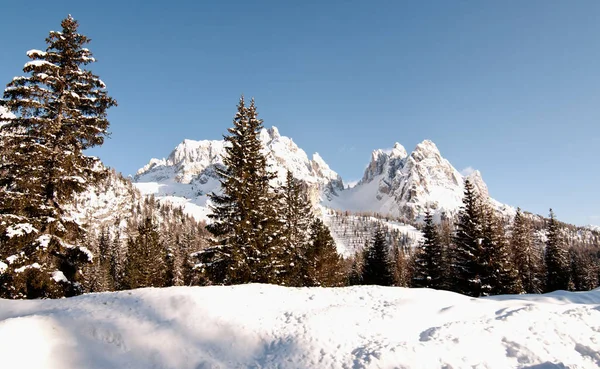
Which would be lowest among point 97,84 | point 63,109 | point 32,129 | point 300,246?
point 300,246

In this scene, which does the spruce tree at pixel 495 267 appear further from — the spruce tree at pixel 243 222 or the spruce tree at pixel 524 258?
the spruce tree at pixel 243 222

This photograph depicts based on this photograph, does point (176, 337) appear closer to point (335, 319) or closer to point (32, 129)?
point (335, 319)

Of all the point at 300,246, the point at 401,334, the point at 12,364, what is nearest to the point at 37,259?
the point at 12,364

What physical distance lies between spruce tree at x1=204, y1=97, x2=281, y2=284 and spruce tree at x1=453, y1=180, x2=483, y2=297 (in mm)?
17300

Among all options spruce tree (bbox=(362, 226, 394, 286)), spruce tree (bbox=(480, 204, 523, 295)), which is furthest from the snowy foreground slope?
spruce tree (bbox=(362, 226, 394, 286))

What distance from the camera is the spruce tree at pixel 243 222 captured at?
72.3 feet

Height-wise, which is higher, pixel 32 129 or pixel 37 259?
pixel 32 129

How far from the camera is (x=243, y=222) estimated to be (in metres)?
22.2

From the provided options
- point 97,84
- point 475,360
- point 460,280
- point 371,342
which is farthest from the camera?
point 460,280

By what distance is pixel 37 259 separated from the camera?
14.5m

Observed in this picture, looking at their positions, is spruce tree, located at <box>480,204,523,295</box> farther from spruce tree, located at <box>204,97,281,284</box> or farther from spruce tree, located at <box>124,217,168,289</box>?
spruce tree, located at <box>124,217,168,289</box>

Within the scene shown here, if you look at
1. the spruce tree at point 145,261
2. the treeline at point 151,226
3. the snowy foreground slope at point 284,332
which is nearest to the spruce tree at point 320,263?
the treeline at point 151,226

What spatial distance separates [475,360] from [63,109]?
18.9 meters

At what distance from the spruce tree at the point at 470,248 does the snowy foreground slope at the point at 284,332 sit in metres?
16.4
